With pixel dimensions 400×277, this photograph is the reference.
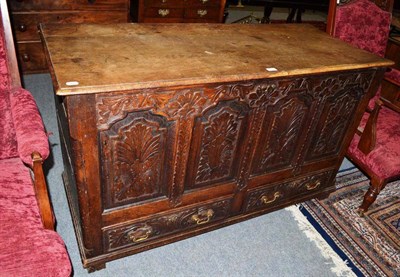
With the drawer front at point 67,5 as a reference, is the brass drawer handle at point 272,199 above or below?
below

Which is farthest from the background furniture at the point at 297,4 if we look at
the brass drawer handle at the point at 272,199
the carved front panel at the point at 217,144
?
the carved front panel at the point at 217,144

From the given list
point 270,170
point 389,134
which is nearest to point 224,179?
point 270,170

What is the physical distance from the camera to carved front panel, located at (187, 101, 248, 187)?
1.55m

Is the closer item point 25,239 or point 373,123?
point 25,239

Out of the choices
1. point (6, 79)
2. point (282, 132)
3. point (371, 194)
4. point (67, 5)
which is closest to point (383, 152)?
point (371, 194)

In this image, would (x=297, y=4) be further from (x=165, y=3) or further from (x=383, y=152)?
(x=383, y=152)

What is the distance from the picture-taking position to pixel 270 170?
200 centimetres

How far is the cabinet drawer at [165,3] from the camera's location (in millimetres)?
3408

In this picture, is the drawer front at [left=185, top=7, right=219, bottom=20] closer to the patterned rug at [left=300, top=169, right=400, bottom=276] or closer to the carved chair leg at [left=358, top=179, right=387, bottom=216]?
the patterned rug at [left=300, top=169, right=400, bottom=276]

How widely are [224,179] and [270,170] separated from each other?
13.1 inches

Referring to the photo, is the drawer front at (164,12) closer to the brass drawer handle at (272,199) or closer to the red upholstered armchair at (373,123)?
the red upholstered armchair at (373,123)

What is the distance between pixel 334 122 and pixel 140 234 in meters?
1.36

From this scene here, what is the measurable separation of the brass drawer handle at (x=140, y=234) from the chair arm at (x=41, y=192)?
1.68 feet

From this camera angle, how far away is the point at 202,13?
3707 mm
